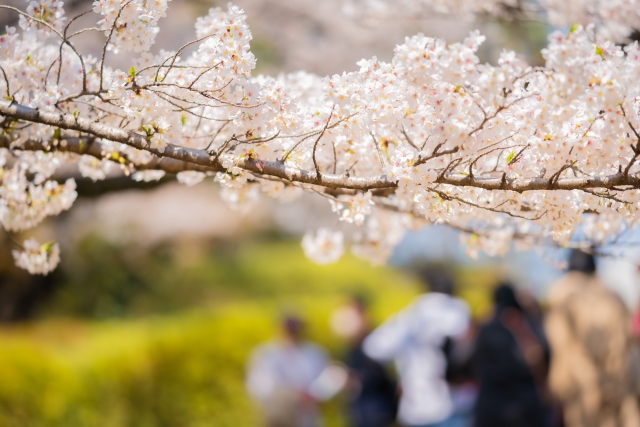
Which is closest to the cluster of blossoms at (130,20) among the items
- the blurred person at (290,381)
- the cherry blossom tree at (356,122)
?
the cherry blossom tree at (356,122)

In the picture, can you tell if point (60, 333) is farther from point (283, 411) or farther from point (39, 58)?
point (39, 58)

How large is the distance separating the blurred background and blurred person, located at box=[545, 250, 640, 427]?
401 mm

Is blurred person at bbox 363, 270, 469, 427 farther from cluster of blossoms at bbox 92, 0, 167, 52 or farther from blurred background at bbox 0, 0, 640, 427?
cluster of blossoms at bbox 92, 0, 167, 52

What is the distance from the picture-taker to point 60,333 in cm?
963

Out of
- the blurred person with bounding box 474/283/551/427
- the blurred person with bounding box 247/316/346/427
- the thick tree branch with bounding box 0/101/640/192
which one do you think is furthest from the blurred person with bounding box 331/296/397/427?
the thick tree branch with bounding box 0/101/640/192

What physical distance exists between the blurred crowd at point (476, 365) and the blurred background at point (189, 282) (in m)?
0.47

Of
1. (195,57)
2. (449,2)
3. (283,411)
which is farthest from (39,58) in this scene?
(283,411)

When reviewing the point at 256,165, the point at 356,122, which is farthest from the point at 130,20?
the point at 356,122

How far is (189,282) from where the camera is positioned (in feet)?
45.0

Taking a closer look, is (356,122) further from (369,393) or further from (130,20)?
(369,393)

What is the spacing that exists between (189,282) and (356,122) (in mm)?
12258

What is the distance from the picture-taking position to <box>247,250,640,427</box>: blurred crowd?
12.7ft

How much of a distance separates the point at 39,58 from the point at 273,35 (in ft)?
24.1

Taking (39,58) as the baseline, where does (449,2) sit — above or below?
above
